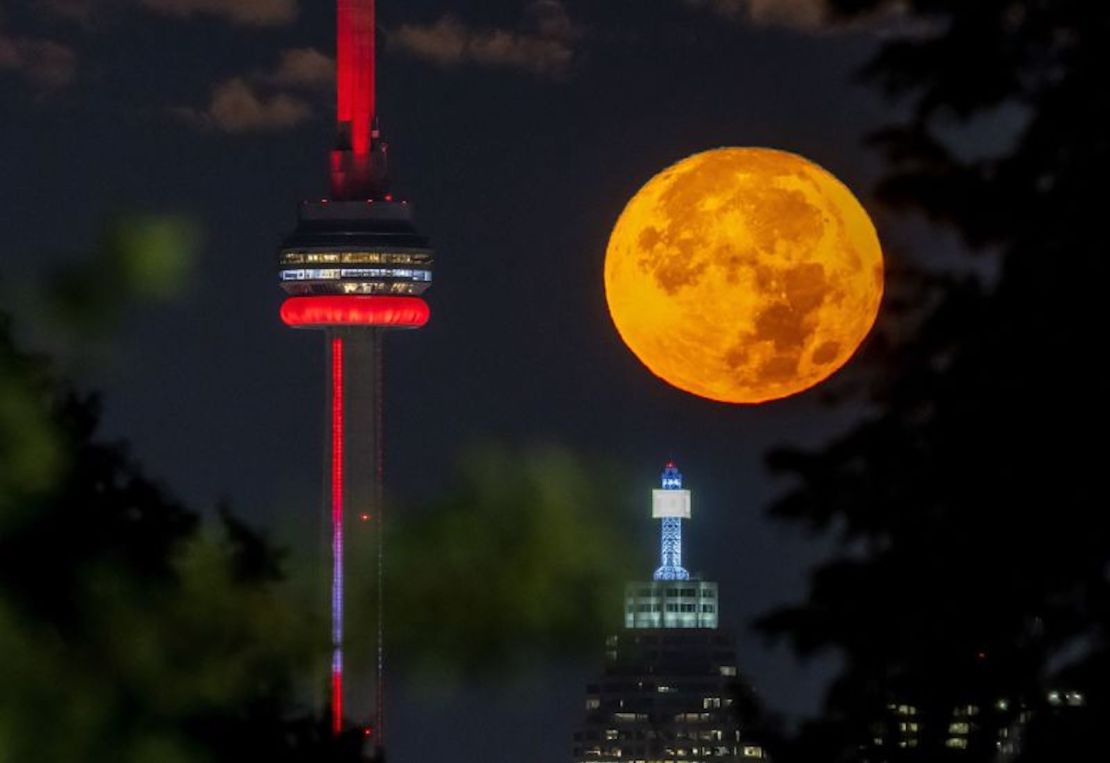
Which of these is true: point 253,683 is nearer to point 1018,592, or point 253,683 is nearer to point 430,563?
point 430,563

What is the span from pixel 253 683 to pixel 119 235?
65.5 inches

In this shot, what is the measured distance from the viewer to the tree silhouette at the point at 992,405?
38.4ft

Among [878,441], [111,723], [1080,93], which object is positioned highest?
[1080,93]

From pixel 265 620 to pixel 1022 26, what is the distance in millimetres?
3572

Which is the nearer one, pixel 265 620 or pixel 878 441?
pixel 878 441

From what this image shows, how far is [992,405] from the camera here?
38.9 feet

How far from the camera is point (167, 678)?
13.2m

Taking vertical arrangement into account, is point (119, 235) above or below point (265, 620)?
above

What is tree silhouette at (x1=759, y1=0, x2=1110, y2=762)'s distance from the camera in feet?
38.4

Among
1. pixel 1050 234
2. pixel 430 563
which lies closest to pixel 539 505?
pixel 430 563

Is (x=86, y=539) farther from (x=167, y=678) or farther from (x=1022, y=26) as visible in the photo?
(x=1022, y=26)

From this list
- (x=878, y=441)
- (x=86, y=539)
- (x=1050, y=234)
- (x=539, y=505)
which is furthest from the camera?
(x=86, y=539)

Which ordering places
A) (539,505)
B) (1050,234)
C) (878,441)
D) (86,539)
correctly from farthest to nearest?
(86,539) → (539,505) → (878,441) → (1050,234)

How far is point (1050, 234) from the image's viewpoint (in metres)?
11.7
